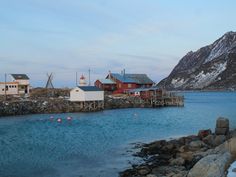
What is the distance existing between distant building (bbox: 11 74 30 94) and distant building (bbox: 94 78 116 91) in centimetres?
1810

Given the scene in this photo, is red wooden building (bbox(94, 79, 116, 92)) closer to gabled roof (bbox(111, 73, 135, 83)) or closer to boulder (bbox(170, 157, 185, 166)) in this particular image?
gabled roof (bbox(111, 73, 135, 83))

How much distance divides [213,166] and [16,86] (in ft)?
237

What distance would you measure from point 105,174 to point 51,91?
68.5 metres

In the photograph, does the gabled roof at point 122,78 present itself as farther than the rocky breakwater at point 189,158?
Yes

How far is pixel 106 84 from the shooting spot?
93.4 metres

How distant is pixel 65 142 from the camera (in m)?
34.4

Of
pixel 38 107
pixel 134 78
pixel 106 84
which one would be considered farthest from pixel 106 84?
pixel 38 107

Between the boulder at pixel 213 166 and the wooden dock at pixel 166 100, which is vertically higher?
the wooden dock at pixel 166 100

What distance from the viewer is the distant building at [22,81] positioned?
83.3m

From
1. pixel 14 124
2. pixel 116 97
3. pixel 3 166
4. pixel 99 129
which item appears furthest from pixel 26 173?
pixel 116 97

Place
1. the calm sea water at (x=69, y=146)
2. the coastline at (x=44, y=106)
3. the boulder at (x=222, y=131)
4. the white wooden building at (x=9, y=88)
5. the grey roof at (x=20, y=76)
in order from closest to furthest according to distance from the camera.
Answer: the calm sea water at (x=69, y=146)
the boulder at (x=222, y=131)
the coastline at (x=44, y=106)
the white wooden building at (x=9, y=88)
the grey roof at (x=20, y=76)

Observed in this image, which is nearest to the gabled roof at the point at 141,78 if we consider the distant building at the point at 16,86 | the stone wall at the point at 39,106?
the stone wall at the point at 39,106

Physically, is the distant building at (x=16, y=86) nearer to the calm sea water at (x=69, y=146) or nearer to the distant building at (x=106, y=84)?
the distant building at (x=106, y=84)

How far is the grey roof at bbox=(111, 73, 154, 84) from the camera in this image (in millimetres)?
94156
